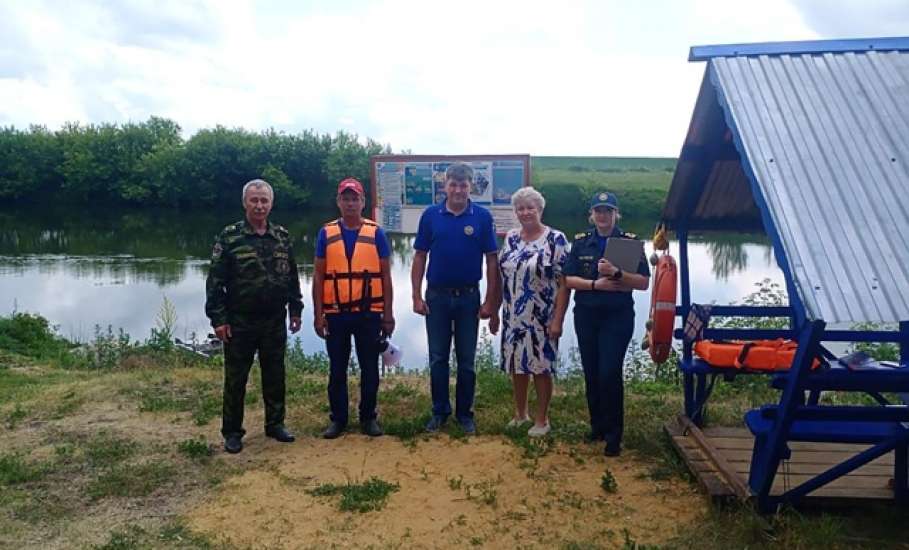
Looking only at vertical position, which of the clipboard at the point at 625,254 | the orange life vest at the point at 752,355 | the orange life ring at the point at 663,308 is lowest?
the orange life vest at the point at 752,355

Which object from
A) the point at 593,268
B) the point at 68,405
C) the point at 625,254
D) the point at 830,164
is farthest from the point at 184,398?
the point at 830,164

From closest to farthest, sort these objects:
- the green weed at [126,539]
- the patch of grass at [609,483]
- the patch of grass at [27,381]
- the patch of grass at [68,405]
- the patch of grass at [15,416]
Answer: the green weed at [126,539] → the patch of grass at [609,483] → the patch of grass at [15,416] → the patch of grass at [68,405] → the patch of grass at [27,381]

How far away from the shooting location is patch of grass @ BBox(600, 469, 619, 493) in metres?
4.52

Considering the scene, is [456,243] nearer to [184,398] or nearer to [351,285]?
[351,285]

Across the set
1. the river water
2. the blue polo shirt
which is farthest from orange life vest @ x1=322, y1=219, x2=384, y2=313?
the river water

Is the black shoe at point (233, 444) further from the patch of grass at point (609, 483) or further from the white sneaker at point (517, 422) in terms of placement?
the patch of grass at point (609, 483)

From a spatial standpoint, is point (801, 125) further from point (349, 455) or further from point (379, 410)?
point (379, 410)

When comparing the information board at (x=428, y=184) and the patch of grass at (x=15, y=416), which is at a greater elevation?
the information board at (x=428, y=184)

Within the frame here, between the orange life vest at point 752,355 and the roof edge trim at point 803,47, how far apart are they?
5.77 feet

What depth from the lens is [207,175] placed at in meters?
39.8

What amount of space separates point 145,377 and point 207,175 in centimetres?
3429

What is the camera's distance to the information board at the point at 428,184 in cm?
639

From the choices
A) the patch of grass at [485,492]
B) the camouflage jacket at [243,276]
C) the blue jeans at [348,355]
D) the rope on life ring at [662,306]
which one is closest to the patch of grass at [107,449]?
the camouflage jacket at [243,276]

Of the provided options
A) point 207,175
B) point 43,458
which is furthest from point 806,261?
point 207,175
